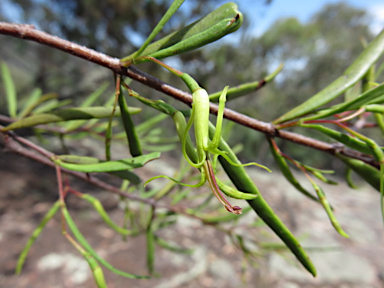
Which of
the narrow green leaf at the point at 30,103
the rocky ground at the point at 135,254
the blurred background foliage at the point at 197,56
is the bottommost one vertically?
the rocky ground at the point at 135,254

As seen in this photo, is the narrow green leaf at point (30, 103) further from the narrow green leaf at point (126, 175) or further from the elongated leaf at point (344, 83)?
the elongated leaf at point (344, 83)

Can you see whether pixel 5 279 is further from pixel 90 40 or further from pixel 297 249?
pixel 90 40

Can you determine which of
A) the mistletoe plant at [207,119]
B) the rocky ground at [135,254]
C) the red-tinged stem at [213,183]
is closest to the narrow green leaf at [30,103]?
the mistletoe plant at [207,119]

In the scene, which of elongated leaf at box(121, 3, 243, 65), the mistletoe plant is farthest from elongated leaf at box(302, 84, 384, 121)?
elongated leaf at box(121, 3, 243, 65)

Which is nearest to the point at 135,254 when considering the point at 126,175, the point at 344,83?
the point at 126,175

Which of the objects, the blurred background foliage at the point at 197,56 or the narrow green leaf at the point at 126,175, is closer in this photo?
the narrow green leaf at the point at 126,175

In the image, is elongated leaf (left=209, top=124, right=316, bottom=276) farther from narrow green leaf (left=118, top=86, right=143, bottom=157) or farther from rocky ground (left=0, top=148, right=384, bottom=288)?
rocky ground (left=0, top=148, right=384, bottom=288)
